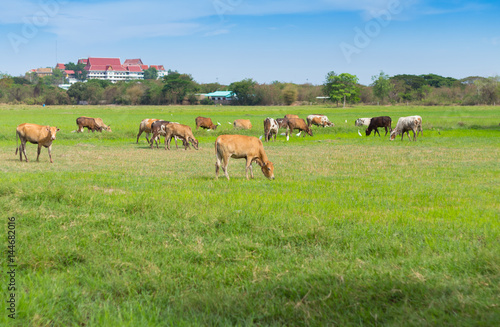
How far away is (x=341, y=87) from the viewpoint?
108688 mm

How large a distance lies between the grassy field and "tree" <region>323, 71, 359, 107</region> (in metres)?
95.9

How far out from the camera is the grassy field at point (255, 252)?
15.9 ft

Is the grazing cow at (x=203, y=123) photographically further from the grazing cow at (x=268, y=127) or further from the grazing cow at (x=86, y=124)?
the grazing cow at (x=268, y=127)

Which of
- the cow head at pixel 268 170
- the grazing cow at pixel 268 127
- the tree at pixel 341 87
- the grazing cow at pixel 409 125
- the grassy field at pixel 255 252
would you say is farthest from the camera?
the tree at pixel 341 87

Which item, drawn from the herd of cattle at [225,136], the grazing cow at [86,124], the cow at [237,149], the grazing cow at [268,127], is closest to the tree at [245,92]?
the herd of cattle at [225,136]

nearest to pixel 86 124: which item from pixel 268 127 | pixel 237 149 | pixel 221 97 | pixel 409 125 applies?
pixel 268 127

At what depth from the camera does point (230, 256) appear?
21.9ft

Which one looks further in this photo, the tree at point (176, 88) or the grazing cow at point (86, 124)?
the tree at point (176, 88)

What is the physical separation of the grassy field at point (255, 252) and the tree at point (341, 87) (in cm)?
9594

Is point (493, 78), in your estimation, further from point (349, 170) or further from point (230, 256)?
point (230, 256)

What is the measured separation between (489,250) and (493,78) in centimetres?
10951

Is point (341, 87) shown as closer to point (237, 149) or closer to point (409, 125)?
point (409, 125)

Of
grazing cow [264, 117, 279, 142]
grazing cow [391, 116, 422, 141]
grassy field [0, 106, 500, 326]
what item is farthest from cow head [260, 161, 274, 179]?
grazing cow [391, 116, 422, 141]

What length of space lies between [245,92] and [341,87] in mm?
23575
